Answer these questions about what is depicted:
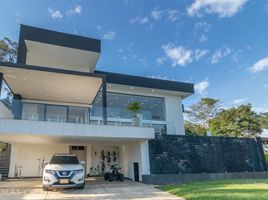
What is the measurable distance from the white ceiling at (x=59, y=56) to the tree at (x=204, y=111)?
77.6ft

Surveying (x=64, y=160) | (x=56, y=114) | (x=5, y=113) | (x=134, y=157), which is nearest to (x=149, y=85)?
(x=134, y=157)

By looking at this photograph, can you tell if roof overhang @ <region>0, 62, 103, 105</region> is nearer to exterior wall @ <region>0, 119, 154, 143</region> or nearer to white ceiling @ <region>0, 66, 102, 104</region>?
white ceiling @ <region>0, 66, 102, 104</region>

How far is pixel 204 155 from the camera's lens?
1350 cm

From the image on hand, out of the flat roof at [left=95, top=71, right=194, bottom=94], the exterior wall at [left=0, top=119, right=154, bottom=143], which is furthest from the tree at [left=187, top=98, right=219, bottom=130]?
the exterior wall at [left=0, top=119, right=154, bottom=143]

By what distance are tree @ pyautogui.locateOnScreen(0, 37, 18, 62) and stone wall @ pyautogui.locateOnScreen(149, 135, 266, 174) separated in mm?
16690

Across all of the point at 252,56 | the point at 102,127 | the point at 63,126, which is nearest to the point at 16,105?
the point at 63,126

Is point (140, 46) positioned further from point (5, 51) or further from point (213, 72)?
point (5, 51)

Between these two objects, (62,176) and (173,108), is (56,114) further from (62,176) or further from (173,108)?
(173,108)

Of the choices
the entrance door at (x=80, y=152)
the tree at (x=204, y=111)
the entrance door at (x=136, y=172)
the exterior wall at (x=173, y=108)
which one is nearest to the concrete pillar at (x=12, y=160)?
the entrance door at (x=80, y=152)

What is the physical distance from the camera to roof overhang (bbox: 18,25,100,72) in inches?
530

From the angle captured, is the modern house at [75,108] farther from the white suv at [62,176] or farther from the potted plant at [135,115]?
the white suv at [62,176]

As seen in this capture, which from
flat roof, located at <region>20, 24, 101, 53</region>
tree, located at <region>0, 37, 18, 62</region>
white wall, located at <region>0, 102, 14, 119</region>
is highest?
tree, located at <region>0, 37, 18, 62</region>

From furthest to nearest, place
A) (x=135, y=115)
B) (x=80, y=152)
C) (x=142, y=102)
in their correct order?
(x=142, y=102) → (x=80, y=152) → (x=135, y=115)

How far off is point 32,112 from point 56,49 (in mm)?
5584
